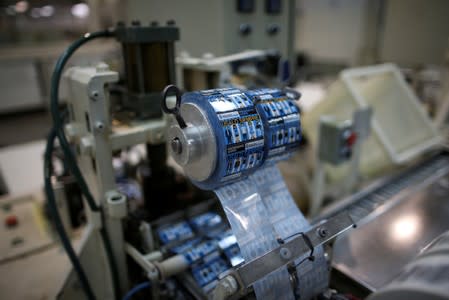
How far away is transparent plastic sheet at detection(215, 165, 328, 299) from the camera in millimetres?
668

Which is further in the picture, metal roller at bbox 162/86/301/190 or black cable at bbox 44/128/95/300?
black cable at bbox 44/128/95/300

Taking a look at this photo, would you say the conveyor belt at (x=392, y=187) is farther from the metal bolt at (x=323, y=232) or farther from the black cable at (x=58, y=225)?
the black cable at (x=58, y=225)

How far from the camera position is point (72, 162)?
0.85m

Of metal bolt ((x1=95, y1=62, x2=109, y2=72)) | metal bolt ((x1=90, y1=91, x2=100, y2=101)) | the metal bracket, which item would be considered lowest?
the metal bracket

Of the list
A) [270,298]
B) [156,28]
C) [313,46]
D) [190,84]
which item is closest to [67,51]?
[156,28]

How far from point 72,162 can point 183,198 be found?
495mm

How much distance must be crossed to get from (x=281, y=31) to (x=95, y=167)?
3.89ft

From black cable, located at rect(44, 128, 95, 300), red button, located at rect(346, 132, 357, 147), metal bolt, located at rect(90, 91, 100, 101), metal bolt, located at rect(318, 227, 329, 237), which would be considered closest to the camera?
metal bolt, located at rect(318, 227, 329, 237)

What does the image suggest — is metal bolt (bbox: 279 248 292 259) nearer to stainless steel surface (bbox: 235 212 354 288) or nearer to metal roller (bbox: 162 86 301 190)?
stainless steel surface (bbox: 235 212 354 288)

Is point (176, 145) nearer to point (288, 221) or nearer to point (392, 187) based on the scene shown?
point (288, 221)

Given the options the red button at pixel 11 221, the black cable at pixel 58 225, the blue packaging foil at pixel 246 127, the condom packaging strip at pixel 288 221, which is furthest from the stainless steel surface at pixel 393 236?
the red button at pixel 11 221

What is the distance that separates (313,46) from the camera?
493 centimetres

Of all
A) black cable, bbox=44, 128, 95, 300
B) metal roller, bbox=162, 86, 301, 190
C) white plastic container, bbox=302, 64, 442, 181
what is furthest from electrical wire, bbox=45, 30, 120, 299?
white plastic container, bbox=302, 64, 442, 181

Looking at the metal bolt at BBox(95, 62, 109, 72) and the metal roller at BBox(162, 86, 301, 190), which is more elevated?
the metal bolt at BBox(95, 62, 109, 72)
